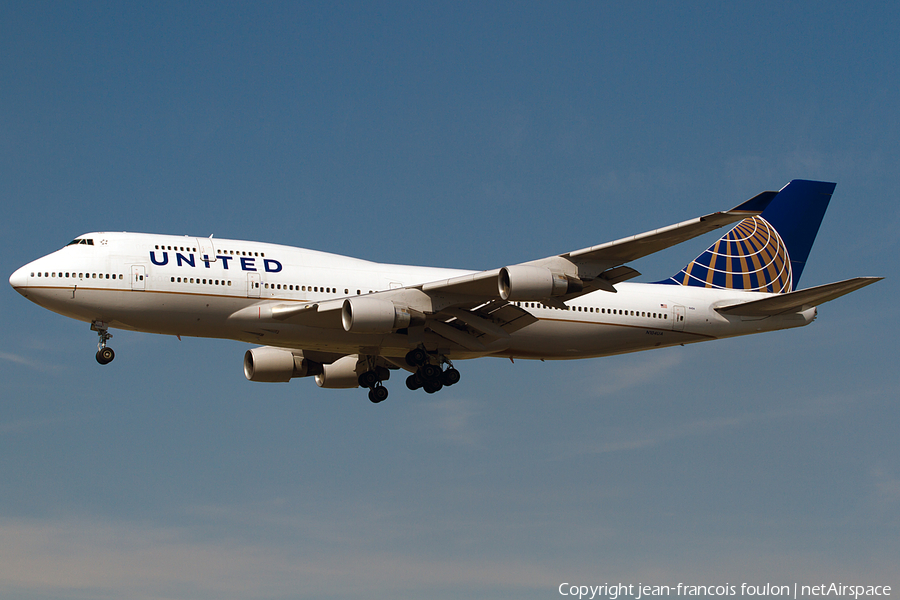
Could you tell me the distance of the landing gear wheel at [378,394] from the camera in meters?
35.2

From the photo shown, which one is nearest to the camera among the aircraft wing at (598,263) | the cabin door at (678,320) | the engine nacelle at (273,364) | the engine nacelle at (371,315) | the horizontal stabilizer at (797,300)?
the aircraft wing at (598,263)

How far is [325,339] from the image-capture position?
31062 mm

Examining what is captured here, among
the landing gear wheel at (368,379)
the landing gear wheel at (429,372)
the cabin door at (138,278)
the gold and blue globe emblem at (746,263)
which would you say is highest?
the gold and blue globe emblem at (746,263)

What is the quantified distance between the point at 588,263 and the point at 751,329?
988cm

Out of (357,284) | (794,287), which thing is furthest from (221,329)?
(794,287)

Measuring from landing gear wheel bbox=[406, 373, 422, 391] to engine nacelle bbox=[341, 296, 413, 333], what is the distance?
11.6 ft

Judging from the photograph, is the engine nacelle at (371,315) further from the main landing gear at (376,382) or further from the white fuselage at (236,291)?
the main landing gear at (376,382)

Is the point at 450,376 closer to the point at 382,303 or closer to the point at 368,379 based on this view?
the point at 368,379

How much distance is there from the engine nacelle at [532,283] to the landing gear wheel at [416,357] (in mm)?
4666

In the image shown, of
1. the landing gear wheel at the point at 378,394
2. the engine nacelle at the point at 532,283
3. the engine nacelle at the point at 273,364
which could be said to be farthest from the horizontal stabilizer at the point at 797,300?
the engine nacelle at the point at 273,364

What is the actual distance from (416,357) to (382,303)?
137 inches

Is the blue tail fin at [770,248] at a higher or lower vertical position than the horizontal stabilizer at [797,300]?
higher

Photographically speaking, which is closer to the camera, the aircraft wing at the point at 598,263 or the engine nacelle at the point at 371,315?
the aircraft wing at the point at 598,263

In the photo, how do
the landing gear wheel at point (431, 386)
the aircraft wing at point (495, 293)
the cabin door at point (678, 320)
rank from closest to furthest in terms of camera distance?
the aircraft wing at point (495, 293) < the landing gear wheel at point (431, 386) < the cabin door at point (678, 320)
